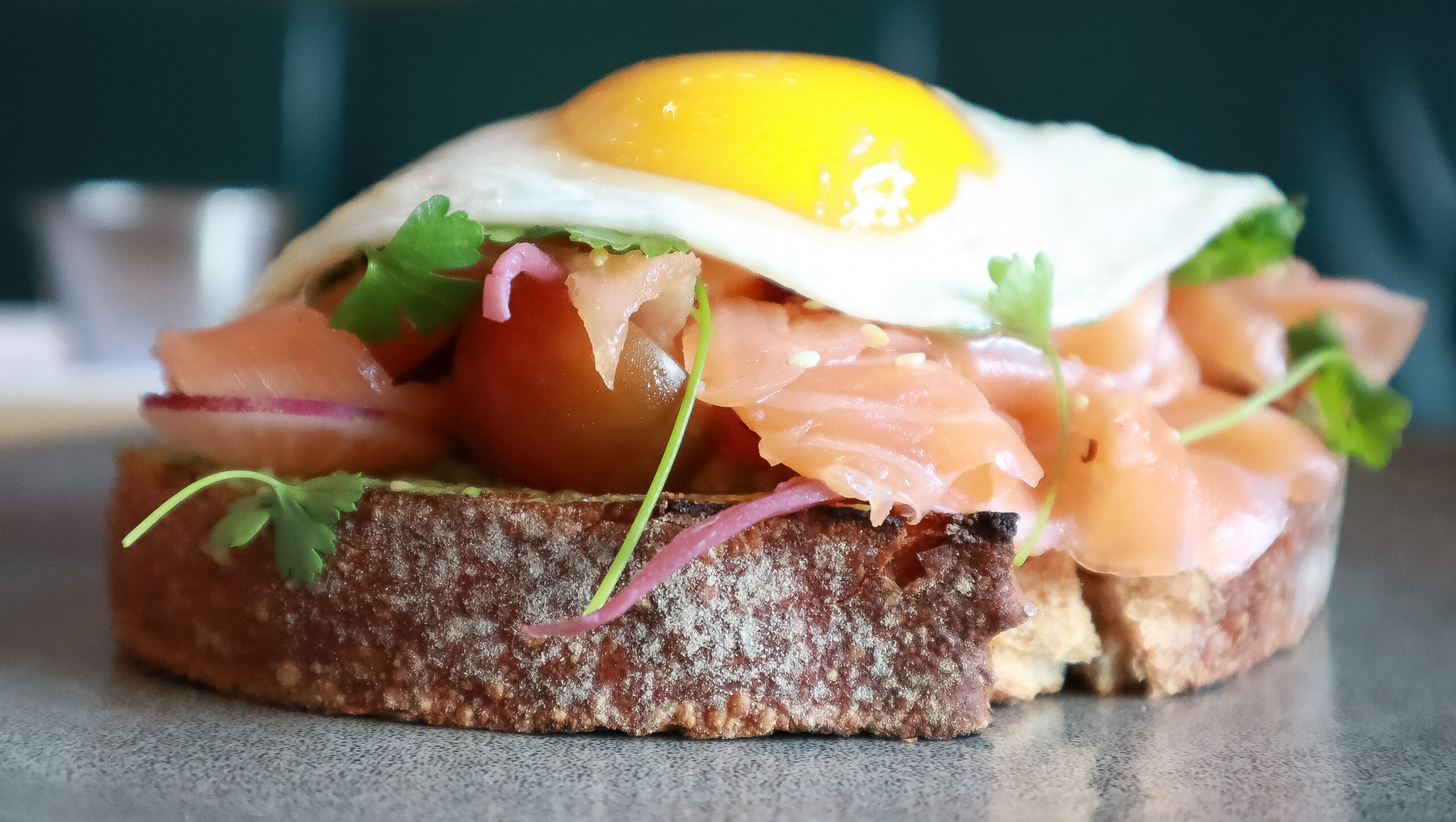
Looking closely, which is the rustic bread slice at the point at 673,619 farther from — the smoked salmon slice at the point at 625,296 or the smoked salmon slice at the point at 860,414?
the smoked salmon slice at the point at 625,296

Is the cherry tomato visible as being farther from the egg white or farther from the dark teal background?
the dark teal background

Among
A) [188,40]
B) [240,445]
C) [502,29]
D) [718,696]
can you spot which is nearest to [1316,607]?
A: [718,696]

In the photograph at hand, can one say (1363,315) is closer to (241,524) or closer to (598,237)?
(598,237)

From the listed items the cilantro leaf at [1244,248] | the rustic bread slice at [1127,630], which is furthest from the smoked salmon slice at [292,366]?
the cilantro leaf at [1244,248]

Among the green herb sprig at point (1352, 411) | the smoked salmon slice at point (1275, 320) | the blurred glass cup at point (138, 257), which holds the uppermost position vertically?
the smoked salmon slice at point (1275, 320)

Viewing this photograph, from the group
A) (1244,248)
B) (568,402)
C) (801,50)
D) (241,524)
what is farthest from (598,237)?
(801,50)
